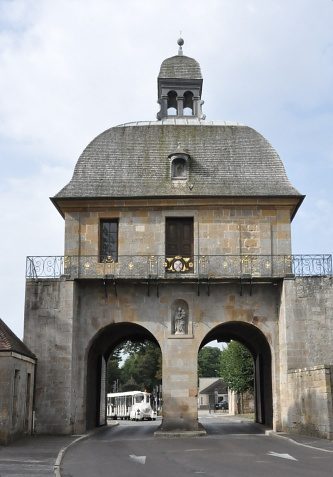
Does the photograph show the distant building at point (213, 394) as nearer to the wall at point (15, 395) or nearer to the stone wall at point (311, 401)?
the stone wall at point (311, 401)

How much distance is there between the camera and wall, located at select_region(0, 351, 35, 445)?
20.5 metres

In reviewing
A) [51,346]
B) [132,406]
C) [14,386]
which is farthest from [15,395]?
[132,406]

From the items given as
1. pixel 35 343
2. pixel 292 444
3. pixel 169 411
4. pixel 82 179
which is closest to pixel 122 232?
pixel 82 179

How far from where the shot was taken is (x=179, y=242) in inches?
1067

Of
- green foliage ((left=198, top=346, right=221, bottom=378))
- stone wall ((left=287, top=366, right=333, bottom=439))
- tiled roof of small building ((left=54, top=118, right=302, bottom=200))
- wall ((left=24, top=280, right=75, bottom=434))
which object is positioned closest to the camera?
stone wall ((left=287, top=366, right=333, bottom=439))

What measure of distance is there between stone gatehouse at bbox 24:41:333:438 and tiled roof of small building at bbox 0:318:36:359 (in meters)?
1.10

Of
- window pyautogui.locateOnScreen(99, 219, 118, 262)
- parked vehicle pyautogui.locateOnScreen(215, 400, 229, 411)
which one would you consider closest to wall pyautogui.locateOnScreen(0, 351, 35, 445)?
window pyautogui.locateOnScreen(99, 219, 118, 262)

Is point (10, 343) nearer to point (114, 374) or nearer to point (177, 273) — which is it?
point (177, 273)

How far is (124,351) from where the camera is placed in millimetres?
84938

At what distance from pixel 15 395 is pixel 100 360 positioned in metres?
9.92

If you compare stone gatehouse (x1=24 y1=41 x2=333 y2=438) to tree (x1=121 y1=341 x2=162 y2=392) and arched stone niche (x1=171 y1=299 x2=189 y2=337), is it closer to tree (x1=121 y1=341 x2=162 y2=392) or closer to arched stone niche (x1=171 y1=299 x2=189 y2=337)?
arched stone niche (x1=171 y1=299 x2=189 y2=337)

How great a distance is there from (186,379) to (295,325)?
178 inches

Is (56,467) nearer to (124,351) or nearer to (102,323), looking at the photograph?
(102,323)

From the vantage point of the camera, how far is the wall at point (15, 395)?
67.2 ft
